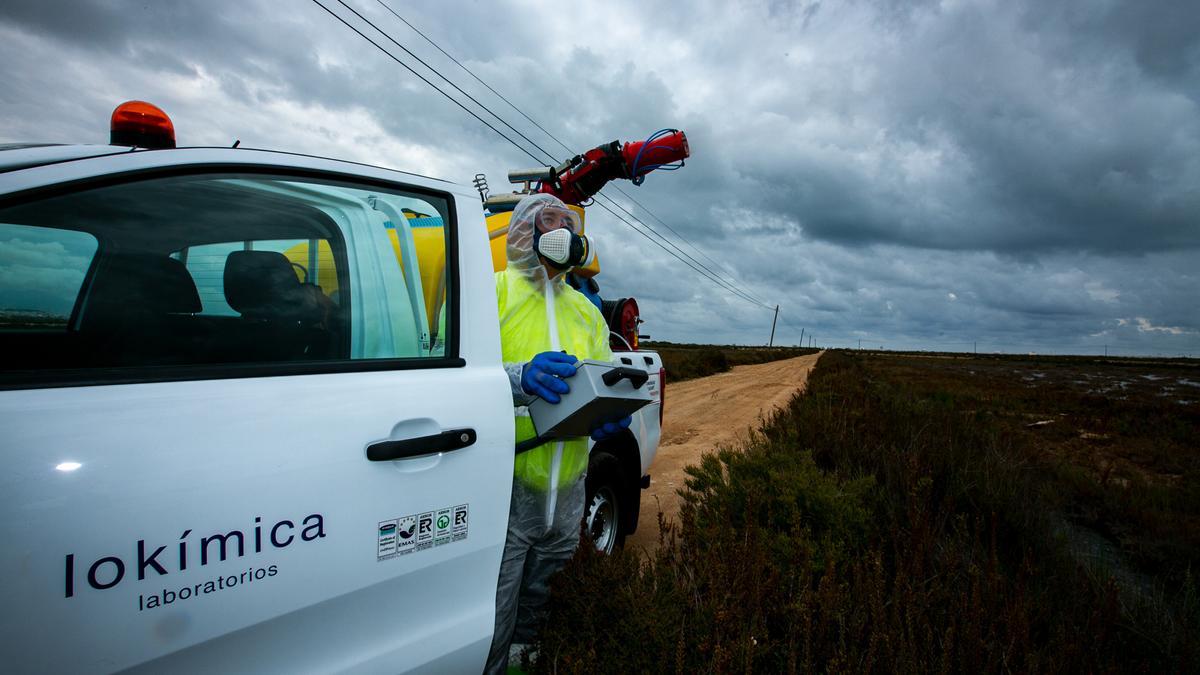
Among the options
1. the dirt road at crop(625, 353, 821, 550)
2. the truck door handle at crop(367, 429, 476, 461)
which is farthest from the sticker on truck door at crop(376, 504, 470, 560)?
the dirt road at crop(625, 353, 821, 550)

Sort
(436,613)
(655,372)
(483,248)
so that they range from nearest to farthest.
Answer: (436,613)
(483,248)
(655,372)

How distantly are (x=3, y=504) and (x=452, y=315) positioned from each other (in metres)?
1.06

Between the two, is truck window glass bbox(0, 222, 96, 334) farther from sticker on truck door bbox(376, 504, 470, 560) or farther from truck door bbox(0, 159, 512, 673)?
sticker on truck door bbox(376, 504, 470, 560)

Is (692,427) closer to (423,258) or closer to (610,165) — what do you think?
(610,165)

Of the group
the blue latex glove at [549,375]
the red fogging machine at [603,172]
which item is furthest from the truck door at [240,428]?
the red fogging machine at [603,172]

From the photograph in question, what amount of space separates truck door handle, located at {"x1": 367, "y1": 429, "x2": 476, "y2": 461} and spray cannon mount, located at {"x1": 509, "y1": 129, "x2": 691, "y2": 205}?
378 cm

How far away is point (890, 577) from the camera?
2842 mm

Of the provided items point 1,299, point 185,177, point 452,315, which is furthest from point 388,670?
point 185,177

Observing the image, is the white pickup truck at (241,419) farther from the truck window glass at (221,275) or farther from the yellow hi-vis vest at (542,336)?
the yellow hi-vis vest at (542,336)

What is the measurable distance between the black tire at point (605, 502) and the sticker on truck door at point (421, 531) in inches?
50.5

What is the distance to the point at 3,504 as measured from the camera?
35.7 inches

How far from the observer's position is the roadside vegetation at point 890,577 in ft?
6.29

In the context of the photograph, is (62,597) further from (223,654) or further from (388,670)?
(388,670)

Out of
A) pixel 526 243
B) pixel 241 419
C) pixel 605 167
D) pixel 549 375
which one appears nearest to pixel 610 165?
pixel 605 167
